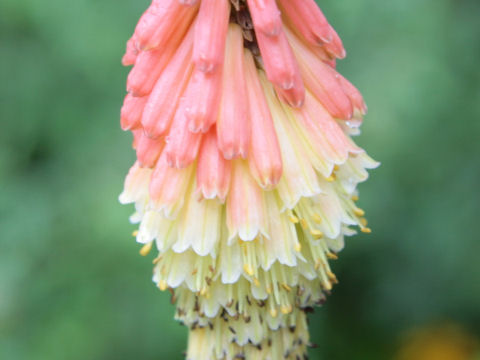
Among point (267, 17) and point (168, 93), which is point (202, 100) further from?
point (267, 17)

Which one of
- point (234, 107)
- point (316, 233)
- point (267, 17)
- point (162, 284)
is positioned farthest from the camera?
point (162, 284)

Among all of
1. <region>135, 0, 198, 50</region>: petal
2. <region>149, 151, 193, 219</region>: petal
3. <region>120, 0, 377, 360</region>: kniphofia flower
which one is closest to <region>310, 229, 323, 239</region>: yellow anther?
<region>120, 0, 377, 360</region>: kniphofia flower

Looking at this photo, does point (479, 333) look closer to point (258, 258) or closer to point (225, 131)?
point (258, 258)

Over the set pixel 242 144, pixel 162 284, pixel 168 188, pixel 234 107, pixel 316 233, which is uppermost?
pixel 234 107

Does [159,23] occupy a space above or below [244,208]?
above

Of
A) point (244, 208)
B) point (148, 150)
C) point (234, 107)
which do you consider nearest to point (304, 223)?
point (244, 208)

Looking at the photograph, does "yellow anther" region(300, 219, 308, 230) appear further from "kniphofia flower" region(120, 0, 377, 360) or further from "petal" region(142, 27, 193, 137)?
"petal" region(142, 27, 193, 137)
